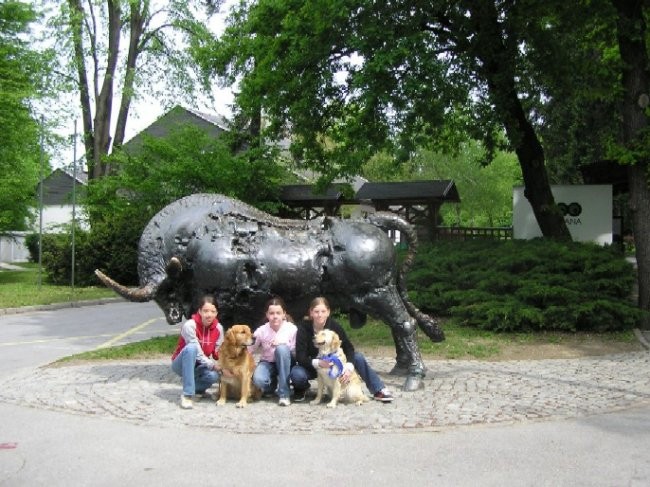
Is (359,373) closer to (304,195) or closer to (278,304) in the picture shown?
(278,304)

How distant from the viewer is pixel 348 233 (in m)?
7.51

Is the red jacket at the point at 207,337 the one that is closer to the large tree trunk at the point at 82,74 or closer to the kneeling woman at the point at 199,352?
the kneeling woman at the point at 199,352

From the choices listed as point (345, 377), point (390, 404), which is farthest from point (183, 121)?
point (390, 404)

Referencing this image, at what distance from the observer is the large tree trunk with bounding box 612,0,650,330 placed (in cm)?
1184

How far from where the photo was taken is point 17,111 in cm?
2398

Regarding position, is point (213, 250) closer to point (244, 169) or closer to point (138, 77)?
point (244, 169)

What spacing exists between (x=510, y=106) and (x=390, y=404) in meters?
8.62

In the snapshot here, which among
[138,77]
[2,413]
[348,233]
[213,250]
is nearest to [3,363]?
[2,413]

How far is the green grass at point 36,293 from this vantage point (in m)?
18.3

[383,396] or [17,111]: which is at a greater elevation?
[17,111]

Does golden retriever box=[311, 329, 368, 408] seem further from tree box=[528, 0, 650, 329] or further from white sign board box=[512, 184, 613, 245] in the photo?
white sign board box=[512, 184, 613, 245]

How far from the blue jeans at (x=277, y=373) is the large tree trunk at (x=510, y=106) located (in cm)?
833

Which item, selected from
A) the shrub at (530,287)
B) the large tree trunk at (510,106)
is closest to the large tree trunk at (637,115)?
the shrub at (530,287)

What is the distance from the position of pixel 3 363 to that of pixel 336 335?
572 cm
